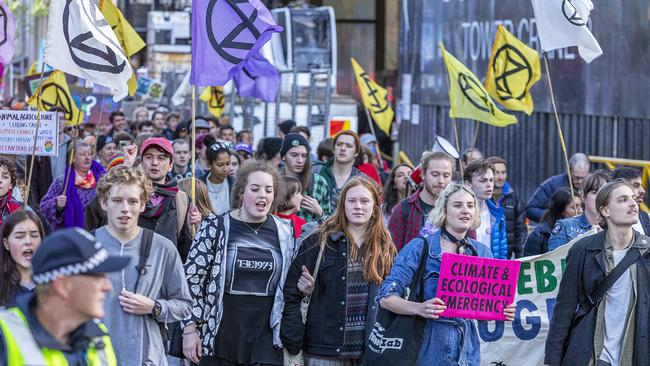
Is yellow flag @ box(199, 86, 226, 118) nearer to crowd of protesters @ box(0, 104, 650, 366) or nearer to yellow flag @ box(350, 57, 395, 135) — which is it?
yellow flag @ box(350, 57, 395, 135)

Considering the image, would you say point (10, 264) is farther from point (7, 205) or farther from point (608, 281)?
point (608, 281)

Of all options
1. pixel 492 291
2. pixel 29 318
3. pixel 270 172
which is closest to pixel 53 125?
pixel 270 172

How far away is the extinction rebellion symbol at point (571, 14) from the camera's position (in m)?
11.2

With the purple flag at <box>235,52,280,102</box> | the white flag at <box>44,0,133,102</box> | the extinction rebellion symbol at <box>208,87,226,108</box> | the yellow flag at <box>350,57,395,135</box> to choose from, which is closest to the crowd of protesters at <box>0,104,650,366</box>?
the white flag at <box>44,0,133,102</box>

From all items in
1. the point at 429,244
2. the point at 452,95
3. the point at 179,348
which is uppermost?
the point at 452,95

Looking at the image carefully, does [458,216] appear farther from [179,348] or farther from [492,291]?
[179,348]

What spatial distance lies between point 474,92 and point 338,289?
6.59 m

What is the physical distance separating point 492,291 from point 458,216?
46 centimetres

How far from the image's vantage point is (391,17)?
46.2 m

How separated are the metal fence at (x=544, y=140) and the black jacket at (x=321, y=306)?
10.1m

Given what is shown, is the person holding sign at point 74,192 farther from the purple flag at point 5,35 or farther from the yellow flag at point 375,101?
the yellow flag at point 375,101

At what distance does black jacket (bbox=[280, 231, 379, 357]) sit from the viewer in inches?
299

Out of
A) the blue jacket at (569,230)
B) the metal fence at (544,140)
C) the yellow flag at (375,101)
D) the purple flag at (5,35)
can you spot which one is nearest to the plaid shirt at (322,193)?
the blue jacket at (569,230)

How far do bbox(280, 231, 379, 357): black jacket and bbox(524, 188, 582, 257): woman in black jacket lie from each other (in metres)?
3.02
